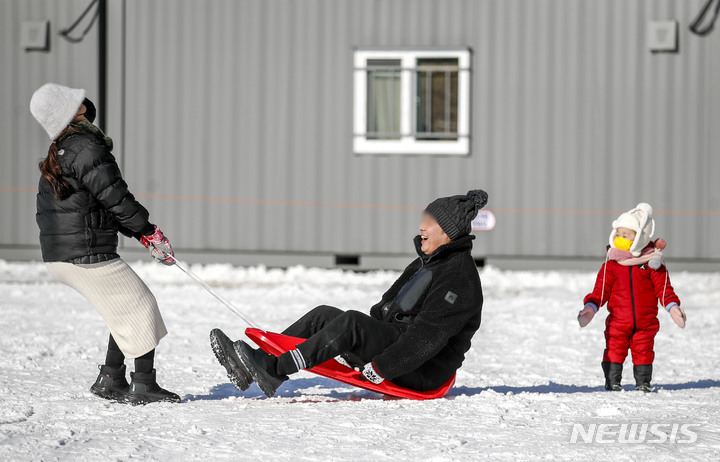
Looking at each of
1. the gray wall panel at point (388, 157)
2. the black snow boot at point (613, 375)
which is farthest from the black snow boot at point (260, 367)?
the gray wall panel at point (388, 157)

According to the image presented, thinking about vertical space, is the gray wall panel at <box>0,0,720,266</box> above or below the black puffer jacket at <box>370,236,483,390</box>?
above

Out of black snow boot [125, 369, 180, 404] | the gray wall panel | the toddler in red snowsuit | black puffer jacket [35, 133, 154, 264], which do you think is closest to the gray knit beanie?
the toddler in red snowsuit

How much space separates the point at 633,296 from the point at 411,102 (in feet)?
20.9

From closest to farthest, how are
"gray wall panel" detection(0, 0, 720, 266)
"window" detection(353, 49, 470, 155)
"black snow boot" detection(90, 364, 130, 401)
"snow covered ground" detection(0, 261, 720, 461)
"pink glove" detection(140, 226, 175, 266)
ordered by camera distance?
"snow covered ground" detection(0, 261, 720, 461), "pink glove" detection(140, 226, 175, 266), "black snow boot" detection(90, 364, 130, 401), "gray wall panel" detection(0, 0, 720, 266), "window" detection(353, 49, 470, 155)

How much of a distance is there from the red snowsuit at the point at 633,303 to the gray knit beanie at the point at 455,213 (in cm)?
109

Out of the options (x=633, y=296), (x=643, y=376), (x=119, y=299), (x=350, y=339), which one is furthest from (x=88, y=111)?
(x=643, y=376)

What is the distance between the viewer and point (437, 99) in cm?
1204

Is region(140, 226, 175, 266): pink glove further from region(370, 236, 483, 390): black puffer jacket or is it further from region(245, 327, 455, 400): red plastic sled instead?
region(370, 236, 483, 390): black puffer jacket

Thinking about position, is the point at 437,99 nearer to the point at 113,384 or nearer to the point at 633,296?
the point at 633,296

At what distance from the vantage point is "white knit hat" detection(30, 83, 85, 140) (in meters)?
4.94

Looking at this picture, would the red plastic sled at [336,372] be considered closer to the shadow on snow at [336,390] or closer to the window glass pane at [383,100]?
the shadow on snow at [336,390]

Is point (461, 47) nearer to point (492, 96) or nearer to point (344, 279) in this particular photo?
point (492, 96)

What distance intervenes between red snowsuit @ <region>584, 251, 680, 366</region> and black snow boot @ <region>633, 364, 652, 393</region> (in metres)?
0.03

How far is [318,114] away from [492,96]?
2049 millimetres
